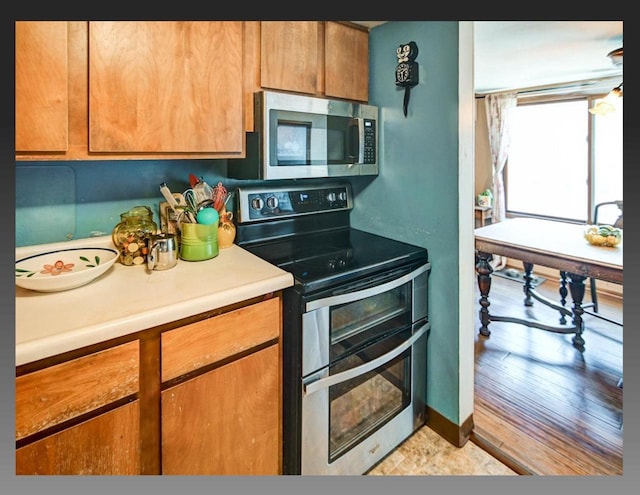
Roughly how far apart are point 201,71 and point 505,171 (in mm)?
4156

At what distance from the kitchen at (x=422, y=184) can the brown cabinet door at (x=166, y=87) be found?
324mm

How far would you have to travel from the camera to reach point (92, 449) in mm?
945

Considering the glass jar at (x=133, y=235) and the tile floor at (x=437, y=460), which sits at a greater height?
the glass jar at (x=133, y=235)

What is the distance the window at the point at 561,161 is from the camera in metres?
3.63

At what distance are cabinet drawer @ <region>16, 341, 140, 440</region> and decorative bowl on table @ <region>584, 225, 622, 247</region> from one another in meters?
2.53

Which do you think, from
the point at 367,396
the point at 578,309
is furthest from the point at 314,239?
the point at 578,309

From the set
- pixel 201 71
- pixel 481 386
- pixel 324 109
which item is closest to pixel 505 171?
pixel 481 386

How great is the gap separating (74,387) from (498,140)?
4.59 meters

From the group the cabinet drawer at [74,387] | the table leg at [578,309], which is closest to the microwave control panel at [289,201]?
the cabinet drawer at [74,387]

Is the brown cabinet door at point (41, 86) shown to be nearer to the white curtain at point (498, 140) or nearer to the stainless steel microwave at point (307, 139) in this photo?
the stainless steel microwave at point (307, 139)

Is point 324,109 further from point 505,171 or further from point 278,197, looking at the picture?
point 505,171

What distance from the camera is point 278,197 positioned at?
1758 mm

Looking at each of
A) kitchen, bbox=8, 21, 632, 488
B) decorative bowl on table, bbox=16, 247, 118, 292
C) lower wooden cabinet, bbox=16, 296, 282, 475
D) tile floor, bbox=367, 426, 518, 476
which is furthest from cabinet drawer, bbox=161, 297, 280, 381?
tile floor, bbox=367, 426, 518, 476

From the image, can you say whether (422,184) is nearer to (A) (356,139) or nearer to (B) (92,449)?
(A) (356,139)
